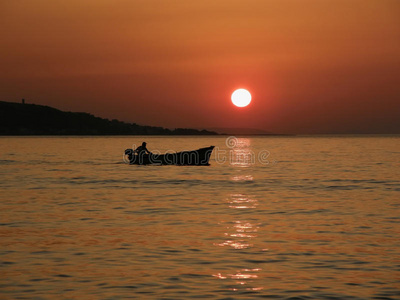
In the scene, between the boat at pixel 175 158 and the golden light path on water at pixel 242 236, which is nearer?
the golden light path on water at pixel 242 236

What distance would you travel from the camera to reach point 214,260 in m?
17.0

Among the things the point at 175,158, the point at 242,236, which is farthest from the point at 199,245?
the point at 175,158

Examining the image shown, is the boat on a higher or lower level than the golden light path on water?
higher

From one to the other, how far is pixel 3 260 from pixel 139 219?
885 cm

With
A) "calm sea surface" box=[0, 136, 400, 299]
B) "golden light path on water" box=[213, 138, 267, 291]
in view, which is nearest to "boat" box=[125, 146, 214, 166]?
"calm sea surface" box=[0, 136, 400, 299]

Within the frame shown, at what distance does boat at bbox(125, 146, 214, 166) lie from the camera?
66287 mm

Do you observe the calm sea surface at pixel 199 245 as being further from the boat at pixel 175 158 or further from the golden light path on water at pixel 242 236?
the boat at pixel 175 158

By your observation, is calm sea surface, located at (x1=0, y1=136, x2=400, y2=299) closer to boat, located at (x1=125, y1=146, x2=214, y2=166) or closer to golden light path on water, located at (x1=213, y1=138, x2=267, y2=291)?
golden light path on water, located at (x1=213, y1=138, x2=267, y2=291)

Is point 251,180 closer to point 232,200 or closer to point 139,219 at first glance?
point 232,200

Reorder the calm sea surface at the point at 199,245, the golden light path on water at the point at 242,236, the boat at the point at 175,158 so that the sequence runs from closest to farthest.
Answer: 1. the calm sea surface at the point at 199,245
2. the golden light path on water at the point at 242,236
3. the boat at the point at 175,158

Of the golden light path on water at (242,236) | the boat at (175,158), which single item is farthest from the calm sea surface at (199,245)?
the boat at (175,158)

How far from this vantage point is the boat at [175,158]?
6629cm

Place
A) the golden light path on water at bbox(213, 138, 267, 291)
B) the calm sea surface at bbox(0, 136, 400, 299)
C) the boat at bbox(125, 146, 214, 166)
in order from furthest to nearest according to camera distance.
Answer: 1. the boat at bbox(125, 146, 214, 166)
2. the golden light path on water at bbox(213, 138, 267, 291)
3. the calm sea surface at bbox(0, 136, 400, 299)

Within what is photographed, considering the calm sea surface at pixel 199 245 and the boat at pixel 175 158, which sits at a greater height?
the boat at pixel 175 158
